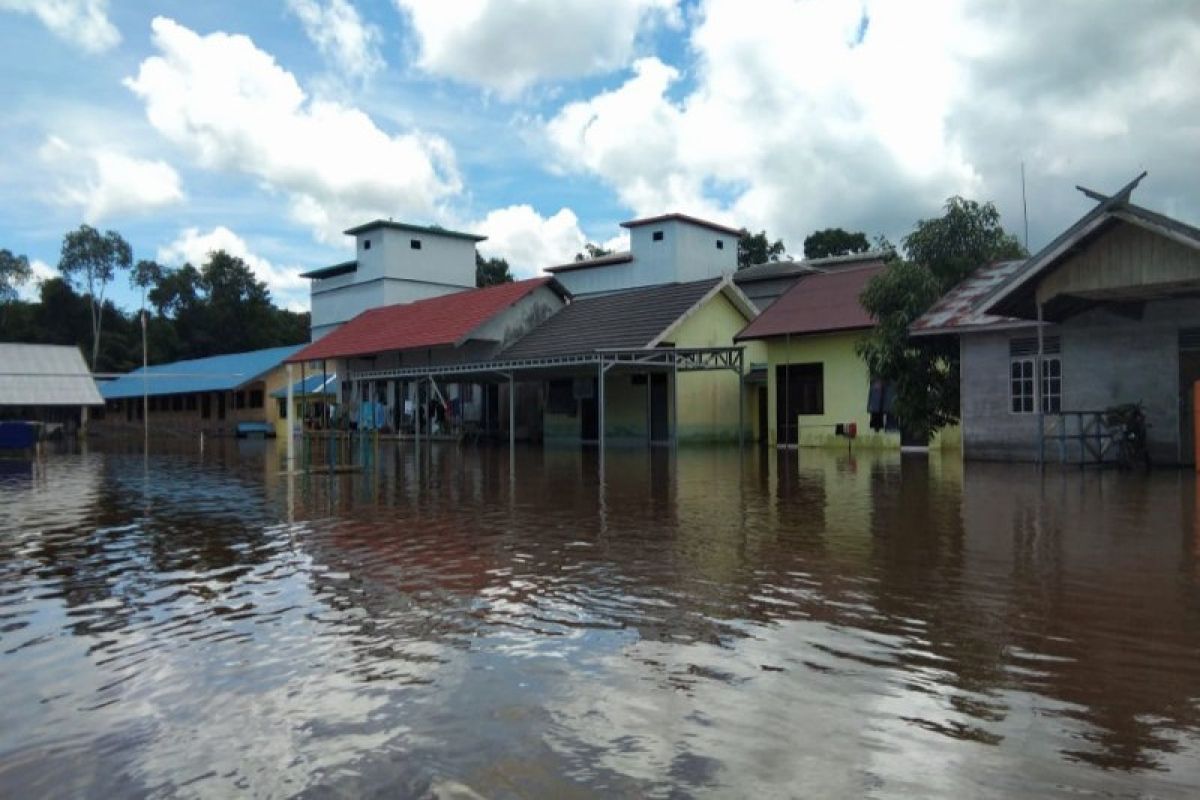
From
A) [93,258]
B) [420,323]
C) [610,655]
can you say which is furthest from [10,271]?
[610,655]

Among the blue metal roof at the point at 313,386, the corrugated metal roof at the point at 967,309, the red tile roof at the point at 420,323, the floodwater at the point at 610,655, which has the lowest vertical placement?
the floodwater at the point at 610,655

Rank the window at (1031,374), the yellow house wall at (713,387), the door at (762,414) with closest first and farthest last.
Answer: the window at (1031,374) → the yellow house wall at (713,387) → the door at (762,414)

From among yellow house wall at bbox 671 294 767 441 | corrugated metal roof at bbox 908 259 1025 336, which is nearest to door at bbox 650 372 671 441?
yellow house wall at bbox 671 294 767 441

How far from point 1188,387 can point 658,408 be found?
15901 mm

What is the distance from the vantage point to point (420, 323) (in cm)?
3678

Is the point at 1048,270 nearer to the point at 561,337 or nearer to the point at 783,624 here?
the point at 783,624

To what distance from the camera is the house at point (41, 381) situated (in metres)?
40.8

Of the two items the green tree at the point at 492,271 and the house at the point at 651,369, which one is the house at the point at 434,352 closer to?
the house at the point at 651,369

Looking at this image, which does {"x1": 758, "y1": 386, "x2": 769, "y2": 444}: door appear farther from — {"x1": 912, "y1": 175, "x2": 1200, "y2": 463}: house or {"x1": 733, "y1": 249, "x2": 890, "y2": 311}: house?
{"x1": 912, "y1": 175, "x2": 1200, "y2": 463}: house

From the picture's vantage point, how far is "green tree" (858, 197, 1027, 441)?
21.4 m

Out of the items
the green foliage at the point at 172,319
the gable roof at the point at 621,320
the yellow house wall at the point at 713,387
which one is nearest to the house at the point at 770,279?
the gable roof at the point at 621,320

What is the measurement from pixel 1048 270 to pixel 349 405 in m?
28.5

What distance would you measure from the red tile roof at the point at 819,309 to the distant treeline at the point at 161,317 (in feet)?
167

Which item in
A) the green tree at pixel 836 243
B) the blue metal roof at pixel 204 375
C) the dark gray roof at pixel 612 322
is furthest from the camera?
the green tree at pixel 836 243
